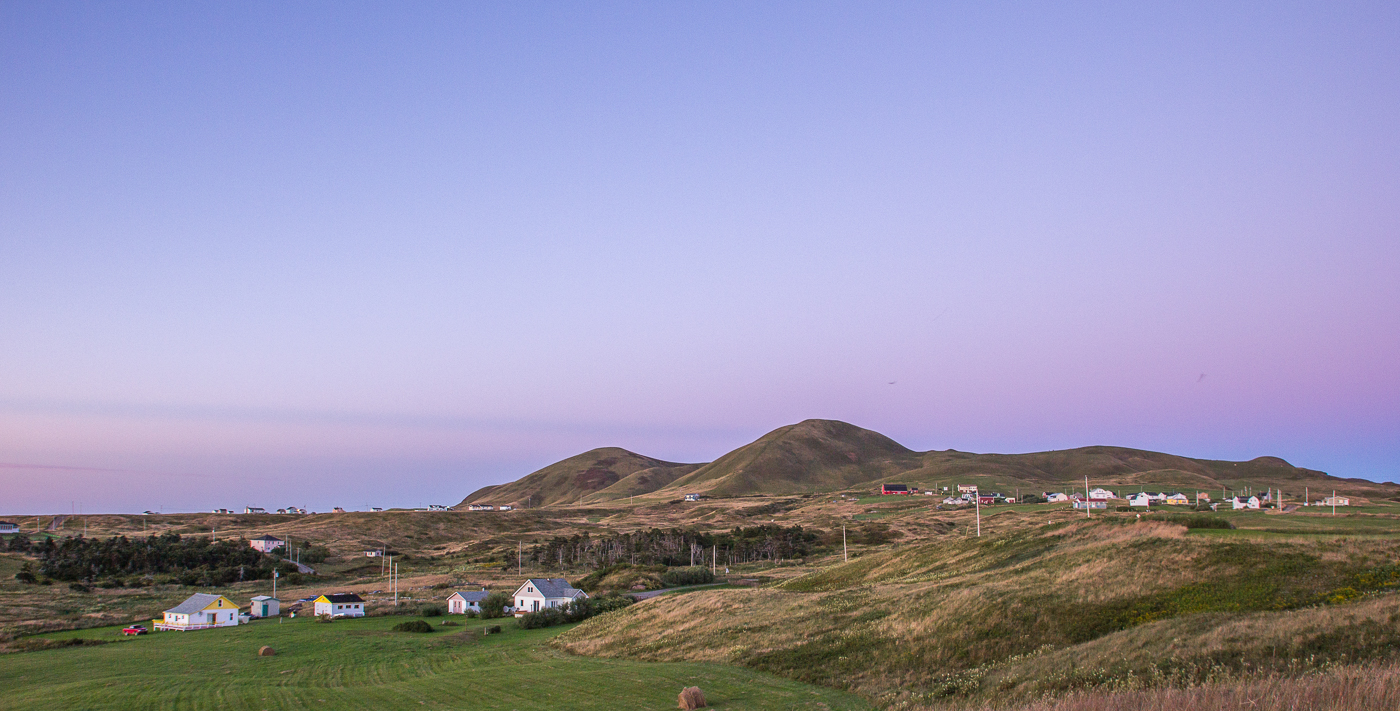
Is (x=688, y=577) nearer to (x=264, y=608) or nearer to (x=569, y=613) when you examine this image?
(x=569, y=613)

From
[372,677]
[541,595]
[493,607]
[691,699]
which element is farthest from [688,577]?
[691,699]

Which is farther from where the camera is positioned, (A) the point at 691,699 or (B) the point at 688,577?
(B) the point at 688,577

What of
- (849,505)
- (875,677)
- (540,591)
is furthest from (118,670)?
(849,505)

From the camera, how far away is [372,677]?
36062 millimetres

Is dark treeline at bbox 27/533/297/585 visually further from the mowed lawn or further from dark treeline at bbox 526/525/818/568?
the mowed lawn

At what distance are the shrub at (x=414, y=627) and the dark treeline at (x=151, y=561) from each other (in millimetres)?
49102

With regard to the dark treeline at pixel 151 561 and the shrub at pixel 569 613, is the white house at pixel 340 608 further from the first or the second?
the dark treeline at pixel 151 561

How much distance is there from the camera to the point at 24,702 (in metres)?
30.6

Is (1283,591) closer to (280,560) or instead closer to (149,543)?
(280,560)

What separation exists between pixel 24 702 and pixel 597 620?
2703cm

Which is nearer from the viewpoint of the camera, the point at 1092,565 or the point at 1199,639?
the point at 1199,639

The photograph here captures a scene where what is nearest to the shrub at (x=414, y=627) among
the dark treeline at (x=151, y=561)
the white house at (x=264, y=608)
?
the white house at (x=264, y=608)

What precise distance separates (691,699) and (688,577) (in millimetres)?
54988

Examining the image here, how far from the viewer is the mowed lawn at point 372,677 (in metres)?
26.5
